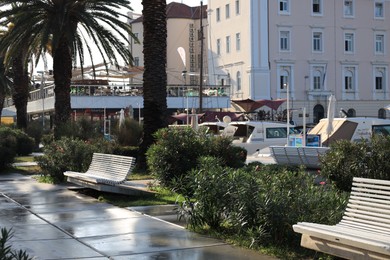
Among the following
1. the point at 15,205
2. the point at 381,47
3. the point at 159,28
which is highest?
the point at 381,47

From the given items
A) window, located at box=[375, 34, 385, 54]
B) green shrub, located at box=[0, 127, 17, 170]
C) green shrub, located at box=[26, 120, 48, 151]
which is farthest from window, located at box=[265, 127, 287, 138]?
window, located at box=[375, 34, 385, 54]

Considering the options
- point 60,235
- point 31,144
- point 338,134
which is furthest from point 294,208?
point 31,144

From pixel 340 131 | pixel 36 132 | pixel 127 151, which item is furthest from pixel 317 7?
pixel 127 151

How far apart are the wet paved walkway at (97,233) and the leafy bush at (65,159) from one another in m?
A: 3.38

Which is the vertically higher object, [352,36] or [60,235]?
[352,36]

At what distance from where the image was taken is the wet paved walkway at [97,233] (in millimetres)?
7379

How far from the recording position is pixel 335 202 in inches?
304

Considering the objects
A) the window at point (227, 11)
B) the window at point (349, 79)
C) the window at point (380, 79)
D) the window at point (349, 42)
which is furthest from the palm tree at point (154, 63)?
the window at point (380, 79)

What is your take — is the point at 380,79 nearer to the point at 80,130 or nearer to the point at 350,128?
the point at 350,128

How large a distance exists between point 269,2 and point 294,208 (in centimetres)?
5607

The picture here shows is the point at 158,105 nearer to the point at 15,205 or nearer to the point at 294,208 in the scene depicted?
the point at 15,205

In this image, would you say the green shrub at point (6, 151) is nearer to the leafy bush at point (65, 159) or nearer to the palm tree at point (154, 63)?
the leafy bush at point (65, 159)

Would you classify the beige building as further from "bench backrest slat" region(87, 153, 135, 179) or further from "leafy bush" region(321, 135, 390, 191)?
"leafy bush" region(321, 135, 390, 191)

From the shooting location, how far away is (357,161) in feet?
34.5
